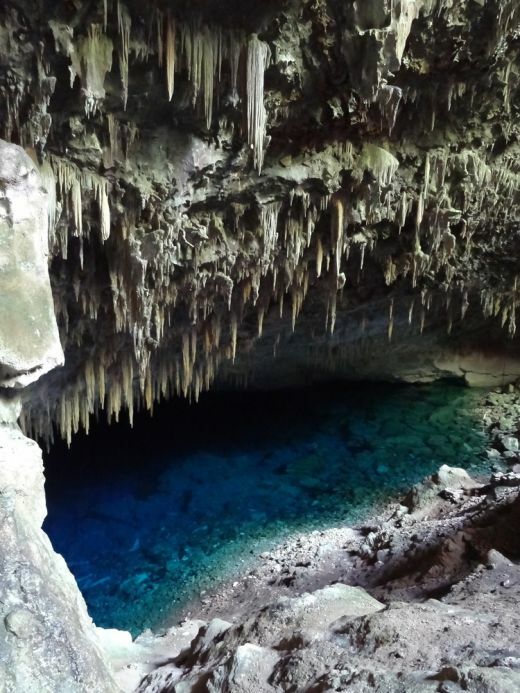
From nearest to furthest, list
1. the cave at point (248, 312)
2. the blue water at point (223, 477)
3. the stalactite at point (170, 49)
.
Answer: the cave at point (248, 312) → the stalactite at point (170, 49) → the blue water at point (223, 477)

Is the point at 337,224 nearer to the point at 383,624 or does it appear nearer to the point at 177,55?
the point at 177,55

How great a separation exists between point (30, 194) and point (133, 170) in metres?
1.56

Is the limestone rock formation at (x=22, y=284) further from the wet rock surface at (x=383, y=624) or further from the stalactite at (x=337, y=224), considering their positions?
the stalactite at (x=337, y=224)

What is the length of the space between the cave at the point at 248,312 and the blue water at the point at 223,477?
0.05 metres

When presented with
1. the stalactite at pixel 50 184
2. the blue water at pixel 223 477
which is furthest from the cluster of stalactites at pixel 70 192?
the blue water at pixel 223 477

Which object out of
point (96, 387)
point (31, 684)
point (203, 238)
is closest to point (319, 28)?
point (203, 238)

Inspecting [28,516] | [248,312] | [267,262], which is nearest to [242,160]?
[267,262]

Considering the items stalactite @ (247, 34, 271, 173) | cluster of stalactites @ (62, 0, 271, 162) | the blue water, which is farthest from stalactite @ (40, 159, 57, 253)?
the blue water

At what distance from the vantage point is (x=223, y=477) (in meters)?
9.02

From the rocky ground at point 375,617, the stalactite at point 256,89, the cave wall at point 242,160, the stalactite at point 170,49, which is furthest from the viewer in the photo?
the stalactite at point 256,89

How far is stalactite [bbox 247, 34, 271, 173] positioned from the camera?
3.83 metres

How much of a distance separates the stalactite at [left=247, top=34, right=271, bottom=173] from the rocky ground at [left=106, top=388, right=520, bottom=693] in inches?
129

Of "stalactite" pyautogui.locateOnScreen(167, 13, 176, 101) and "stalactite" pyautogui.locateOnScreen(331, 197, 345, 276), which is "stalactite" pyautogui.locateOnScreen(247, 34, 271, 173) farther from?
"stalactite" pyautogui.locateOnScreen(331, 197, 345, 276)

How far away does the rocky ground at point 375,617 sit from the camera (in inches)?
91.7
